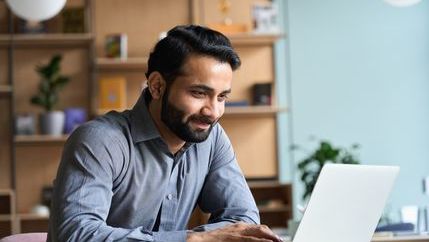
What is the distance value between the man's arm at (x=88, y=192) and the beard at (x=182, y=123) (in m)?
0.13

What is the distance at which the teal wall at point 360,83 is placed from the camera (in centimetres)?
673

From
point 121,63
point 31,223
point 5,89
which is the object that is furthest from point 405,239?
point 5,89

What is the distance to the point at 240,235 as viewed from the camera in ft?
5.56

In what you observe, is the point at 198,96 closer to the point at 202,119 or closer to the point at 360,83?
the point at 202,119

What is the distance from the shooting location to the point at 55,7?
16.2 ft

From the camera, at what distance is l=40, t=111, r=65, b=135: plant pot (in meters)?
5.97

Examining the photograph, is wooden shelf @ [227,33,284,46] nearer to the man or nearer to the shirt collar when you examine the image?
the man

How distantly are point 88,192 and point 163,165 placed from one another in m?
0.28

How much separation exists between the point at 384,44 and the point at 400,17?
10.3 inches

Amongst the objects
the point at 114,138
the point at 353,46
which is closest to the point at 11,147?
the point at 353,46

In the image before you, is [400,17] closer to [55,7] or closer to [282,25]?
[282,25]

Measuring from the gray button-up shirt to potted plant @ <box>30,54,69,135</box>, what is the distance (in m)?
3.88

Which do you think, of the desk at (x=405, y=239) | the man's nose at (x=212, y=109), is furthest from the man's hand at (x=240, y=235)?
the desk at (x=405, y=239)

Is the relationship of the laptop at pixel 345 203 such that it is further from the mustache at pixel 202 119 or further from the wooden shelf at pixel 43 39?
the wooden shelf at pixel 43 39
